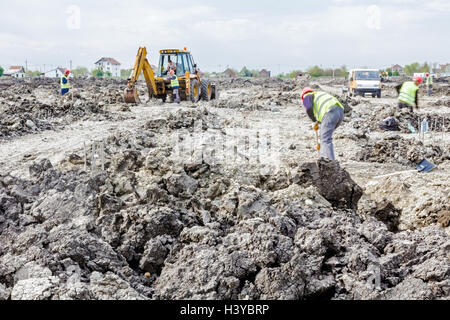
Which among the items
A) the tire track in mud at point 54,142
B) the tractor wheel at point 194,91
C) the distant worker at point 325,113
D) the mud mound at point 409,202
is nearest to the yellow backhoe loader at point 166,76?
the tractor wheel at point 194,91

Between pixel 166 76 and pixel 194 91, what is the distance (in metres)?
1.27

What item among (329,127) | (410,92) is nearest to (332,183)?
(329,127)

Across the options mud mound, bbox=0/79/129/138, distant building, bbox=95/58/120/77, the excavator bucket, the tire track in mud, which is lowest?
the tire track in mud

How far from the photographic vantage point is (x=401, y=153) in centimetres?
879

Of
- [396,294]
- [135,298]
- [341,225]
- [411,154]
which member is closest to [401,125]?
[411,154]

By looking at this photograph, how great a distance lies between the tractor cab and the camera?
57.6 feet

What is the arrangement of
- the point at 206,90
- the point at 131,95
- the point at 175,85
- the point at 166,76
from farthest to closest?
the point at 206,90, the point at 166,76, the point at 175,85, the point at 131,95

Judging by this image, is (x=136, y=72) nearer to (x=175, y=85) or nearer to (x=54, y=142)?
(x=175, y=85)

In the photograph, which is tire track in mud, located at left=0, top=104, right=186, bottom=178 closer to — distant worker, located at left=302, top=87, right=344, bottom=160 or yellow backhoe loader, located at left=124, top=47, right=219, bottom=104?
yellow backhoe loader, located at left=124, top=47, right=219, bottom=104

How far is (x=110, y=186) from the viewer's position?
5789 millimetres

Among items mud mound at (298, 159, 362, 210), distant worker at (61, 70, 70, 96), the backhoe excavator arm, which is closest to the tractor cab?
the backhoe excavator arm
